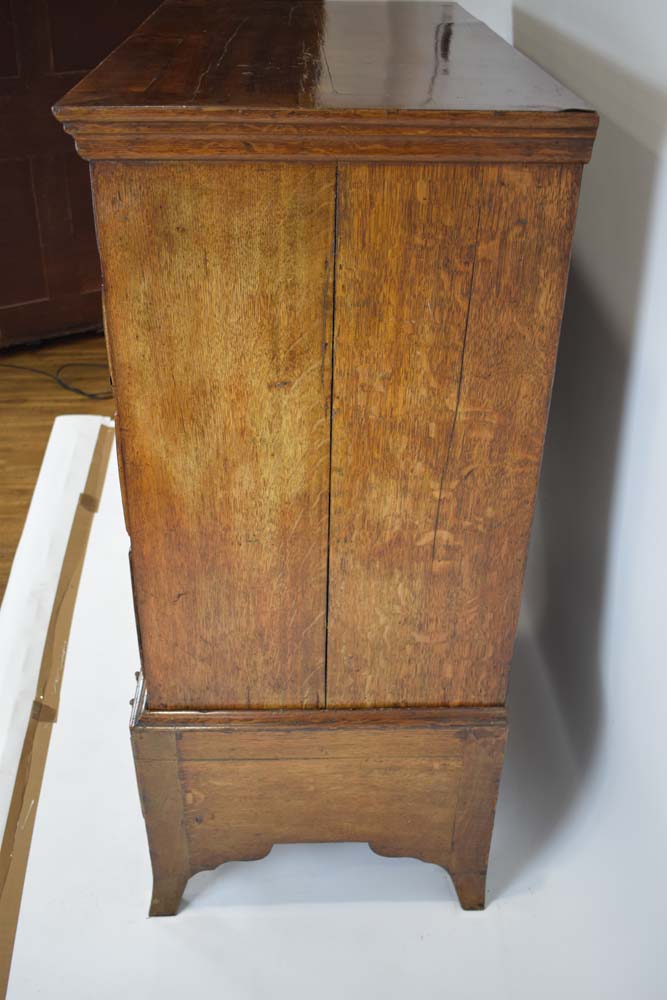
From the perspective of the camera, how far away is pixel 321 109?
3.33 feet

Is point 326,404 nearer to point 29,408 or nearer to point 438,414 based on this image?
point 438,414

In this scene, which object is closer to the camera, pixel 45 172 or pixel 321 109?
pixel 321 109

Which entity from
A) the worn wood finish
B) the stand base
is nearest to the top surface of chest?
the worn wood finish

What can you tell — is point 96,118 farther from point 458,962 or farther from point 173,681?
point 458,962

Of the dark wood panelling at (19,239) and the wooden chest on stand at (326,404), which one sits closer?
the wooden chest on stand at (326,404)

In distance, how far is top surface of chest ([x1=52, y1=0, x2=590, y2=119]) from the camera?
1041 millimetres

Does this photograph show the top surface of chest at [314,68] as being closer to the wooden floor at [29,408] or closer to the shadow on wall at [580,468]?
the shadow on wall at [580,468]

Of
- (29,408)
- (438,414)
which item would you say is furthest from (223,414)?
(29,408)

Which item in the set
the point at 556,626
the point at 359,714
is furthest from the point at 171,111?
the point at 556,626

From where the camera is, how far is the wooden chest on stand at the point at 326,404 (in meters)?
1.06

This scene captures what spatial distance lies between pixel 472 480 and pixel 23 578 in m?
1.47

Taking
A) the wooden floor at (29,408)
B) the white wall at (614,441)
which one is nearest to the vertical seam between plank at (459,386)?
the white wall at (614,441)

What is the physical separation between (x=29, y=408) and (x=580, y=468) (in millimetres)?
2203

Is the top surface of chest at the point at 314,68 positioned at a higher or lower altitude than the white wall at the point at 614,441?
higher
